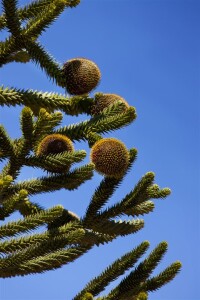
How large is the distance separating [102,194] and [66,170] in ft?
1.52

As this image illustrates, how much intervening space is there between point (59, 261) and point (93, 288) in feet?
2.07

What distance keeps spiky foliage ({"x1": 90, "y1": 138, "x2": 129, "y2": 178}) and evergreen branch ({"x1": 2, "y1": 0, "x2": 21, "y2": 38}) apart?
155cm

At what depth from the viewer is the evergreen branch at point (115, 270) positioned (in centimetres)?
620

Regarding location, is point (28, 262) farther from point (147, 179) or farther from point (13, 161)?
point (147, 179)

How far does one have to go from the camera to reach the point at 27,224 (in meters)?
5.50

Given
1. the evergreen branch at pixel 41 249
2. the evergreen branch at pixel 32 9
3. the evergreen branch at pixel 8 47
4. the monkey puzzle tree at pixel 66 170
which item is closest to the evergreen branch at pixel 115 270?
the monkey puzzle tree at pixel 66 170

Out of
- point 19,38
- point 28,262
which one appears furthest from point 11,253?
point 19,38

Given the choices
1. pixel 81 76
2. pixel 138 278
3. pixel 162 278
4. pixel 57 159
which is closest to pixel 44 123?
pixel 57 159

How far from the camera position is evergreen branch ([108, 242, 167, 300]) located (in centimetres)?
614

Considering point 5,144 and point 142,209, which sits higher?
point 142,209

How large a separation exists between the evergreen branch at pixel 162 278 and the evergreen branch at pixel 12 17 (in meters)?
2.99

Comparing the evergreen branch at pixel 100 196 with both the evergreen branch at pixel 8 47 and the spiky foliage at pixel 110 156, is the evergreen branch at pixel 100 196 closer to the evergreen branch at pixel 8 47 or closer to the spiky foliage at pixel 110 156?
the spiky foliage at pixel 110 156

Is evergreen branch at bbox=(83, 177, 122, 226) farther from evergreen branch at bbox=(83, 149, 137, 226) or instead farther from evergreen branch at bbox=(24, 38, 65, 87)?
evergreen branch at bbox=(24, 38, 65, 87)

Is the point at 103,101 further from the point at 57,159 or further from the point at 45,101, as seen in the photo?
the point at 57,159
